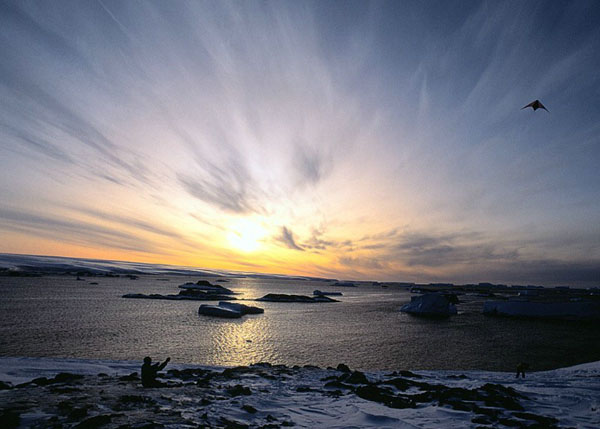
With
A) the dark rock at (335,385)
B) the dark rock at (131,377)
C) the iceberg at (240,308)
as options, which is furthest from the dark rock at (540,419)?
the iceberg at (240,308)

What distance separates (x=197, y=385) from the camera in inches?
440

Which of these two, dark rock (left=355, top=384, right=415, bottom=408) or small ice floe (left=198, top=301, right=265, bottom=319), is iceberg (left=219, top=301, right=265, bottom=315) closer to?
small ice floe (left=198, top=301, right=265, bottom=319)

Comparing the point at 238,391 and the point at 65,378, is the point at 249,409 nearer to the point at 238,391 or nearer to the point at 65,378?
the point at 238,391

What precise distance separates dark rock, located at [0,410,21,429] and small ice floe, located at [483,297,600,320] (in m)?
56.7

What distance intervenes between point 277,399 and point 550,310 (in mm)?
52863

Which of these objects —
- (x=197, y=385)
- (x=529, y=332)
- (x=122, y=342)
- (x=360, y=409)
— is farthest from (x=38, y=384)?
(x=529, y=332)

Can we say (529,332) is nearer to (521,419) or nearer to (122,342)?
(521,419)

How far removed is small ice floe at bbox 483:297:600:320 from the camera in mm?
43500

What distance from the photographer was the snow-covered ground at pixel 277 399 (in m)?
7.57

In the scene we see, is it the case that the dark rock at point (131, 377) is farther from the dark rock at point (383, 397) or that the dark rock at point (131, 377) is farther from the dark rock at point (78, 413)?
the dark rock at point (383, 397)

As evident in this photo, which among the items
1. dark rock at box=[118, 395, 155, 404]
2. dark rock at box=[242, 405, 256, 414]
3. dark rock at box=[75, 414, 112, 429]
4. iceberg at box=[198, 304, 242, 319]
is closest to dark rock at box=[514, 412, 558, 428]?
dark rock at box=[242, 405, 256, 414]

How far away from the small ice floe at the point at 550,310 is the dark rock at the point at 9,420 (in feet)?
186

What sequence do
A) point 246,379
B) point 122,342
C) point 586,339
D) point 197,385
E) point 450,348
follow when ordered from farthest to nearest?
point 586,339 → point 450,348 → point 122,342 → point 246,379 → point 197,385

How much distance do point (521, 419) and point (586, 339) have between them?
32933mm
